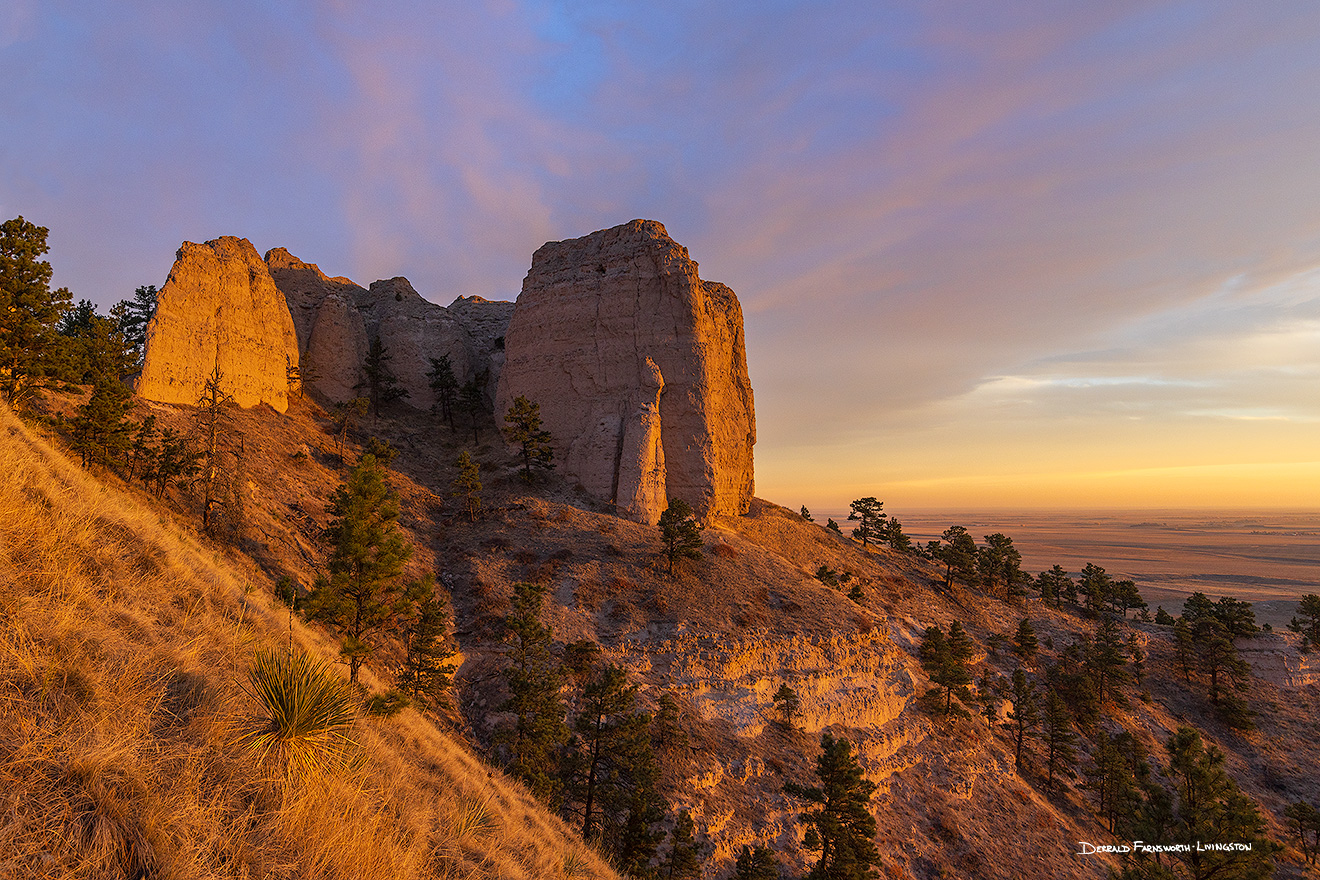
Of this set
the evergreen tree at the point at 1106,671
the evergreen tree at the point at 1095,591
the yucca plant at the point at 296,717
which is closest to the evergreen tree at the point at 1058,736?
the evergreen tree at the point at 1106,671

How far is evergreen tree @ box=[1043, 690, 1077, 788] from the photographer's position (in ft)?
101

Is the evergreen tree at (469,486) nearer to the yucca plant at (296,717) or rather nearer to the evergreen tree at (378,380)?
the evergreen tree at (378,380)

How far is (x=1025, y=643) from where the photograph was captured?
131 ft

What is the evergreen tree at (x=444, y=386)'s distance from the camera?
186ft

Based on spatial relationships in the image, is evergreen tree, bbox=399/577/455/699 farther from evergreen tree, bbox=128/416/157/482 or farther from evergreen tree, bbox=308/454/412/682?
evergreen tree, bbox=128/416/157/482

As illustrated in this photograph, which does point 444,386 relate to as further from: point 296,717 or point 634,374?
point 296,717

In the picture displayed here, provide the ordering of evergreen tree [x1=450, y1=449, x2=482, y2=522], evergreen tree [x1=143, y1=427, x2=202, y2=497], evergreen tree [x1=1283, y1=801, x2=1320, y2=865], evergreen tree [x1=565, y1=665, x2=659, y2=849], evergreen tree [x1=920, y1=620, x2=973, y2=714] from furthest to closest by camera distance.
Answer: evergreen tree [x1=450, y1=449, x2=482, y2=522] → evergreen tree [x1=920, y1=620, x2=973, y2=714] → evergreen tree [x1=1283, y1=801, x2=1320, y2=865] → evergreen tree [x1=143, y1=427, x2=202, y2=497] → evergreen tree [x1=565, y1=665, x2=659, y2=849]

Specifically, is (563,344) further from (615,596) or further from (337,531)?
(337,531)

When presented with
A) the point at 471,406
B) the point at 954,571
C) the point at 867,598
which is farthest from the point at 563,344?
the point at 954,571

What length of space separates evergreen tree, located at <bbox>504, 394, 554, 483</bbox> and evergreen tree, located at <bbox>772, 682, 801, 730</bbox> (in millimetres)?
26953

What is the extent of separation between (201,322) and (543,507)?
96.7 feet

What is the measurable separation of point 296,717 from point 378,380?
58.5 meters

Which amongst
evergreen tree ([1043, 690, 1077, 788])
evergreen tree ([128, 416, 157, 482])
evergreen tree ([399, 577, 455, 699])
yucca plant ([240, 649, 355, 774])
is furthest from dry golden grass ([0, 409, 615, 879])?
evergreen tree ([1043, 690, 1077, 788])

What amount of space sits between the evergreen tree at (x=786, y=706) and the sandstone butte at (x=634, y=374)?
1728 centimetres
